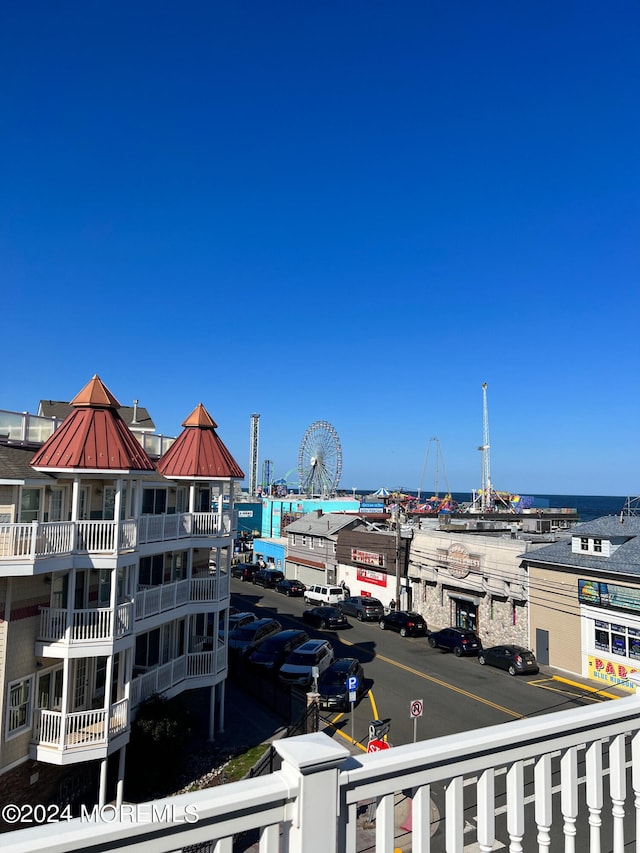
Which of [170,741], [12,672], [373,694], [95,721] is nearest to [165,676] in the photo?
[170,741]

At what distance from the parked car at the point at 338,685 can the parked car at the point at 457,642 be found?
728 centimetres

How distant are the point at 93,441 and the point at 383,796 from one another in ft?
48.2

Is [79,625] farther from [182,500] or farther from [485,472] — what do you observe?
[485,472]

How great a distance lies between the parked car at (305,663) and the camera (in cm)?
2645

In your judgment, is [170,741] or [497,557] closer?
[170,741]

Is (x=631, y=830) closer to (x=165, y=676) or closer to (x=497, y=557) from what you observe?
(x=165, y=676)

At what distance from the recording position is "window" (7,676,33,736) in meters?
14.6

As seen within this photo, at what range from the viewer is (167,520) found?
20.0m

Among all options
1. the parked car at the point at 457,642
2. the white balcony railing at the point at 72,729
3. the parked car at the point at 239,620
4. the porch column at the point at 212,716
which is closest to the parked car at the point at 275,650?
the parked car at the point at 239,620

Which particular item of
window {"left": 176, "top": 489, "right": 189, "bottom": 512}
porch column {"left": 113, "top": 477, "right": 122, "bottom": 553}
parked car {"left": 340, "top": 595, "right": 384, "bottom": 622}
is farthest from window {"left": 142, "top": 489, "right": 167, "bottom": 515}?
parked car {"left": 340, "top": 595, "right": 384, "bottom": 622}

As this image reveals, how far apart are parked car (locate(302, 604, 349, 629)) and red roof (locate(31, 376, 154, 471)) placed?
2297 centimetres

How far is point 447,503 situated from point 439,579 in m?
70.3

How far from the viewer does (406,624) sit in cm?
3547

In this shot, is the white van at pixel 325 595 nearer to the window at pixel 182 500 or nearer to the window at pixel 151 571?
the window at pixel 182 500
